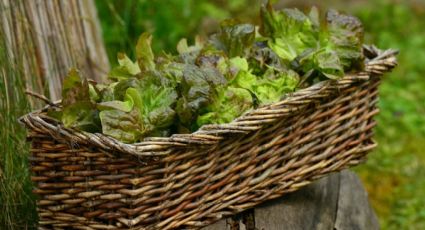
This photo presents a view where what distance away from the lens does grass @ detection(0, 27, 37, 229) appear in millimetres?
2464

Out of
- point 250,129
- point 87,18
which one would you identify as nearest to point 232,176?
point 250,129

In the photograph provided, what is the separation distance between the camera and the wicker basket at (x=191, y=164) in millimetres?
2117

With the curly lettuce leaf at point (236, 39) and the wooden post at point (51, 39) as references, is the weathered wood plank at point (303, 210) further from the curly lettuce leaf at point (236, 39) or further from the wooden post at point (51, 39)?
the wooden post at point (51, 39)

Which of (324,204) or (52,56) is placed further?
(52,56)

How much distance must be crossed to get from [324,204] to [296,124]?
0.39 m

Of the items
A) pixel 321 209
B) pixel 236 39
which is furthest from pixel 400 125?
pixel 236 39

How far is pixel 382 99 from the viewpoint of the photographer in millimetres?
5398

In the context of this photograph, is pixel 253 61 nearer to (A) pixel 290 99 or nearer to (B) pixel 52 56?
(A) pixel 290 99

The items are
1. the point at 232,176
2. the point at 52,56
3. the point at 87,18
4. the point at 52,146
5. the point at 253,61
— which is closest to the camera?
the point at 52,146

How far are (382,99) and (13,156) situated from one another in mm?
3292

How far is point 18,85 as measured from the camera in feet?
8.80

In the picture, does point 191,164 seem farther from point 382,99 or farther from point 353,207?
point 382,99

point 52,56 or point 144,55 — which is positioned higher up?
point 52,56

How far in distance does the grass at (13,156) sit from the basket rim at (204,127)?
0.30 metres
